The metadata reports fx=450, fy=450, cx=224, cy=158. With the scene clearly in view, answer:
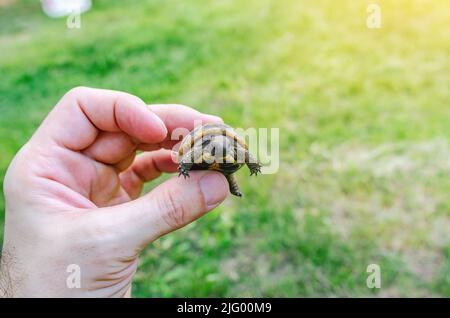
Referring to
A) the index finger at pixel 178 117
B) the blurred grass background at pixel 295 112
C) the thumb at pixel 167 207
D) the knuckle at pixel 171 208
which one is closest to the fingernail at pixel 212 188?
the thumb at pixel 167 207

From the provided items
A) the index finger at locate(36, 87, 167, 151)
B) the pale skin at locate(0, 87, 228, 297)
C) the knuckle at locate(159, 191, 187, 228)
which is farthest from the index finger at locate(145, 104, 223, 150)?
the knuckle at locate(159, 191, 187, 228)

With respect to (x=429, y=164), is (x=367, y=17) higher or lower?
higher

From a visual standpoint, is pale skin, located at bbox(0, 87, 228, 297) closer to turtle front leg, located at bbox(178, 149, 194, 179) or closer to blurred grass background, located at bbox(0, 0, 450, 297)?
turtle front leg, located at bbox(178, 149, 194, 179)

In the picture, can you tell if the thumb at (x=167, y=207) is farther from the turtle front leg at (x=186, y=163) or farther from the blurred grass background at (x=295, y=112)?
the blurred grass background at (x=295, y=112)
